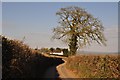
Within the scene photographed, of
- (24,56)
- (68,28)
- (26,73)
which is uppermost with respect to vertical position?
(68,28)

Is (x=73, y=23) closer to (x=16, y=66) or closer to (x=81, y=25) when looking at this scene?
(x=81, y=25)

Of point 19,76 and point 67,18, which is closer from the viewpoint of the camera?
point 19,76

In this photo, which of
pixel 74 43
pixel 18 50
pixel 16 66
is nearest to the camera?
pixel 16 66

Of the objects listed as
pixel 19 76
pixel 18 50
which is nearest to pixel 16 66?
pixel 19 76

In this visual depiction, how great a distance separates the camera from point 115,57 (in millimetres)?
17297

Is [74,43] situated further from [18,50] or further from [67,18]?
[18,50]

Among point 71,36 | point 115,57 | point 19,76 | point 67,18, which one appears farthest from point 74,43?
point 19,76

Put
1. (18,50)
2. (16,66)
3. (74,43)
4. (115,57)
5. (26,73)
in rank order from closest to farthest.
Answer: (16,66), (18,50), (26,73), (115,57), (74,43)

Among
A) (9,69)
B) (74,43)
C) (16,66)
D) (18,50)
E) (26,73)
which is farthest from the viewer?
(74,43)

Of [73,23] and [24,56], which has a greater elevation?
[73,23]

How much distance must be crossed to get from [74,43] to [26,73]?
34.0 metres

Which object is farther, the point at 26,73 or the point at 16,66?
the point at 26,73

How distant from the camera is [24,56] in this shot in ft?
53.9

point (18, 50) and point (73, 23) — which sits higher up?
point (73, 23)
